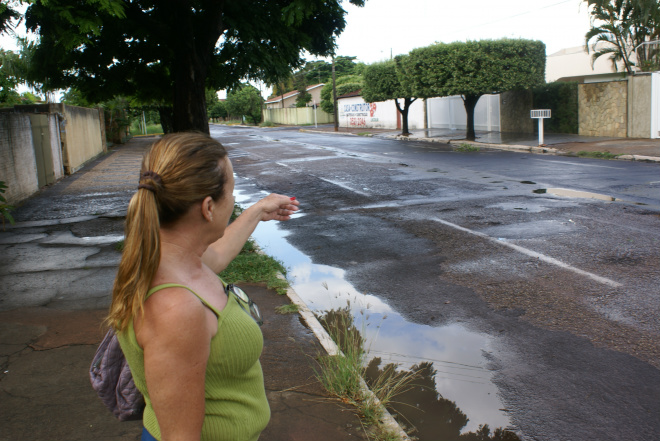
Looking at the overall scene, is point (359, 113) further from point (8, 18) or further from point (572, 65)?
point (8, 18)

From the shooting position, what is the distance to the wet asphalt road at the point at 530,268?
12.9 ft

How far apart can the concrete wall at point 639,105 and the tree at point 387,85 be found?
38.0ft

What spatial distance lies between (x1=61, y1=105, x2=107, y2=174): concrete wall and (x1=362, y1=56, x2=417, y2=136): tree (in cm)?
1546

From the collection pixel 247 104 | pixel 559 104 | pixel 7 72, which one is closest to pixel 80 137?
pixel 7 72

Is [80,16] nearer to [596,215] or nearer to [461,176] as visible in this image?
[596,215]

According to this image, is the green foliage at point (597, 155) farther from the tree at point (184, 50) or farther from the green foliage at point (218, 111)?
the green foliage at point (218, 111)

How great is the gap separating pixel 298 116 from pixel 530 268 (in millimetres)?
60264

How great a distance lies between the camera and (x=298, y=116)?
65.5 m

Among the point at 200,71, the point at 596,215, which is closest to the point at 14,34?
the point at 200,71

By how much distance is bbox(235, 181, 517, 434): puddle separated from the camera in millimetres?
3848

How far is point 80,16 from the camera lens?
6574mm

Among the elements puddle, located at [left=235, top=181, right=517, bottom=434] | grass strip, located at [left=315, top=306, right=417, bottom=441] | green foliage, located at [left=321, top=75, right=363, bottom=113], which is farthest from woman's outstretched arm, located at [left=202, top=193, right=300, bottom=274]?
green foliage, located at [left=321, top=75, right=363, bottom=113]

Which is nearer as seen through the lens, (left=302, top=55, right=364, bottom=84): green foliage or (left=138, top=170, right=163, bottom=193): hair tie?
(left=138, top=170, right=163, bottom=193): hair tie

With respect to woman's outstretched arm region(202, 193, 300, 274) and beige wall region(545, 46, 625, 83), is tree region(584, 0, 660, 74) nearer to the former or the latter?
beige wall region(545, 46, 625, 83)
